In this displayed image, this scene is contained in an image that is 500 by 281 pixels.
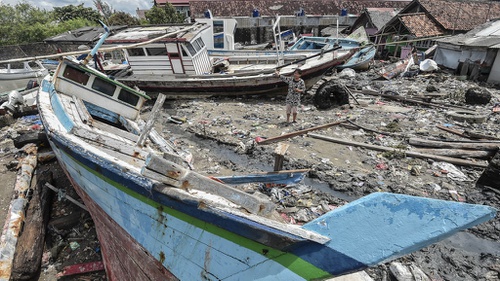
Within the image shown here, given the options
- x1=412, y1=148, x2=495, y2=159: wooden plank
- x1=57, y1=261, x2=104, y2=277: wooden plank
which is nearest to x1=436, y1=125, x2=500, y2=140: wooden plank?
x1=412, y1=148, x2=495, y2=159: wooden plank

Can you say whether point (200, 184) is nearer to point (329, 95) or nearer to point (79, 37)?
point (329, 95)

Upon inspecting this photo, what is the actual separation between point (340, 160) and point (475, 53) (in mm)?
12332

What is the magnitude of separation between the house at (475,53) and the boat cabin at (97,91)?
1517cm

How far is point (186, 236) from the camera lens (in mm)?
2293

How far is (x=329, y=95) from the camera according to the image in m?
8.86

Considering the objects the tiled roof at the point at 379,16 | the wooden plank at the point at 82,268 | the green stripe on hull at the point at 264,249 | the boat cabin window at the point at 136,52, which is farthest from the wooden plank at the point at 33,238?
the tiled roof at the point at 379,16

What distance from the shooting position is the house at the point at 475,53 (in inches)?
469

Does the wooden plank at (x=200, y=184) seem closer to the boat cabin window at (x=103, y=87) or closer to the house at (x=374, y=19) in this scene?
the boat cabin window at (x=103, y=87)

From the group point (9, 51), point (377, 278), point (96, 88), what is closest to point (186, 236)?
point (377, 278)

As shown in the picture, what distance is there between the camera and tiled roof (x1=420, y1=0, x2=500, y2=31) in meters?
17.0

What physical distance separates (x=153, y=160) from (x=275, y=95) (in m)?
8.64

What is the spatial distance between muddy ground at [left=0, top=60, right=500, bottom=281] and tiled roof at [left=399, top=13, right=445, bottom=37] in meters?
7.33

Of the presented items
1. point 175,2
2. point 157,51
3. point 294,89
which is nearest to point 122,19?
point 175,2

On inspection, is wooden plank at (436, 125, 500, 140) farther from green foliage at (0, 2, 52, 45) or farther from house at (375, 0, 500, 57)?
green foliage at (0, 2, 52, 45)
